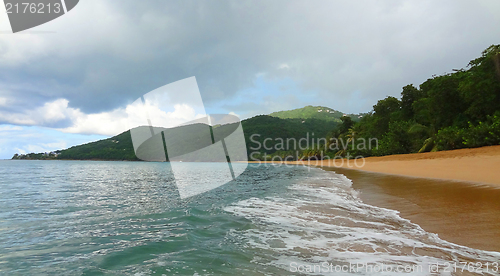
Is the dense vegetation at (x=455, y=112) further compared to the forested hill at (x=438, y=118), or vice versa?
the forested hill at (x=438, y=118)

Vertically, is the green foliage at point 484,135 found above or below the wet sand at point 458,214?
above

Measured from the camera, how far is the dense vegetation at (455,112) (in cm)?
1878

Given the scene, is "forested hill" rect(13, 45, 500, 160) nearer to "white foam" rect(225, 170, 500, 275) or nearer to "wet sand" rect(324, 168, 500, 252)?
"wet sand" rect(324, 168, 500, 252)

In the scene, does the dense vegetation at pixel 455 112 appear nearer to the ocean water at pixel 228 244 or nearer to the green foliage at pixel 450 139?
the green foliage at pixel 450 139

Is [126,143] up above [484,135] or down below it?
above

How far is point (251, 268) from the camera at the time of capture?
3.26 meters

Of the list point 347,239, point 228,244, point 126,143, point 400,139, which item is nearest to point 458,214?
point 347,239

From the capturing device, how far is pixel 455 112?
25.7 metres

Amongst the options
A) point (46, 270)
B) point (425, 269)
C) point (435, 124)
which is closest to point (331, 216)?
point (425, 269)

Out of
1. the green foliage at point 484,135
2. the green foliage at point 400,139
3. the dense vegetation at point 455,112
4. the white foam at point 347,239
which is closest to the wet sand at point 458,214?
the white foam at point 347,239

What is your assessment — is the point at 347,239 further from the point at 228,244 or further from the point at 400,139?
the point at 400,139

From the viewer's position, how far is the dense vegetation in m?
18.8

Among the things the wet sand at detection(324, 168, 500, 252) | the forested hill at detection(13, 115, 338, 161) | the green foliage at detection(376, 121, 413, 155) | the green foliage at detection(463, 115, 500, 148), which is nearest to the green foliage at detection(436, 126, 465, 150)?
the green foliage at detection(463, 115, 500, 148)

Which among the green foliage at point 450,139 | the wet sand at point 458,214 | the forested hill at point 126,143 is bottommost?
the wet sand at point 458,214
